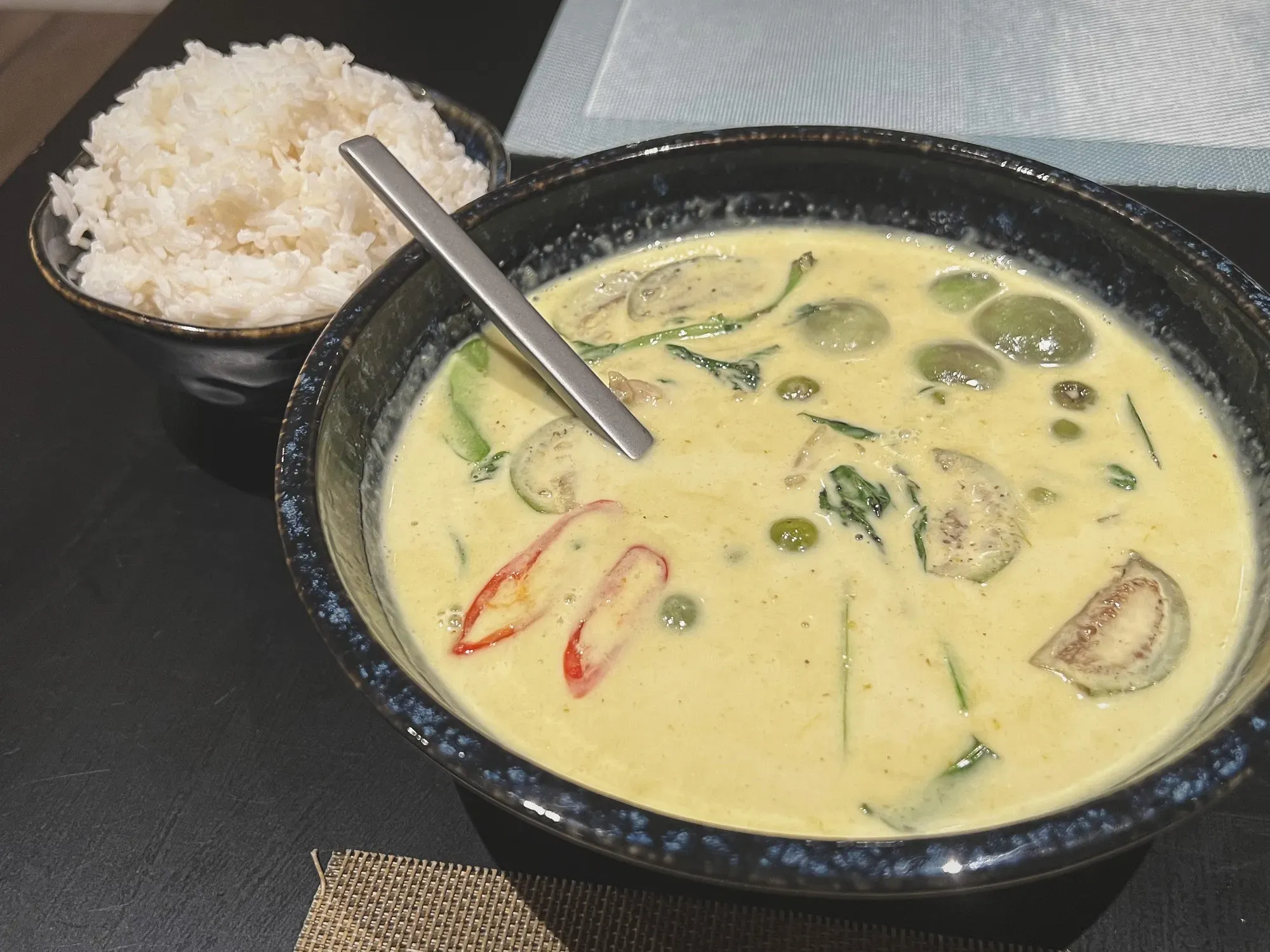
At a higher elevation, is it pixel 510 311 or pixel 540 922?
pixel 510 311

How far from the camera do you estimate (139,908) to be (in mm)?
1142

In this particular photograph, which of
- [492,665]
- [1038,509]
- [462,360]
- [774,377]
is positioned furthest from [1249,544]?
[462,360]

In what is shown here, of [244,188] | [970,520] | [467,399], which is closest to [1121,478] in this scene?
[970,520]

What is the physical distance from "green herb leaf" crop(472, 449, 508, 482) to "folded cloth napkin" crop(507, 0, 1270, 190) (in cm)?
104

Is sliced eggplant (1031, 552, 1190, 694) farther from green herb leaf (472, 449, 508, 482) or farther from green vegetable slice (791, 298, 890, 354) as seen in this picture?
green herb leaf (472, 449, 508, 482)

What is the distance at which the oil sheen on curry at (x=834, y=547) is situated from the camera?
3.18 feet

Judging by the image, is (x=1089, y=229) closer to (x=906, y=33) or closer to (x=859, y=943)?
(x=859, y=943)

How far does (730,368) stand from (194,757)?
863mm


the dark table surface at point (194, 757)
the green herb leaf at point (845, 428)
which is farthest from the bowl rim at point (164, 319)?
the green herb leaf at point (845, 428)

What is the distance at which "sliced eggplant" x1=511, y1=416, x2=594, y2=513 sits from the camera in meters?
1.23

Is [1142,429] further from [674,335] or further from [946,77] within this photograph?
[946,77]

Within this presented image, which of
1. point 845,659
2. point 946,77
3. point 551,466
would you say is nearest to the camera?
point 845,659

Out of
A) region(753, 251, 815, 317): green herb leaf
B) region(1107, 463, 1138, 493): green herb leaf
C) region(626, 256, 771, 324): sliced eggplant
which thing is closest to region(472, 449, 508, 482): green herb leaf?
region(626, 256, 771, 324): sliced eggplant

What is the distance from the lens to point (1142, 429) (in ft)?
4.19
